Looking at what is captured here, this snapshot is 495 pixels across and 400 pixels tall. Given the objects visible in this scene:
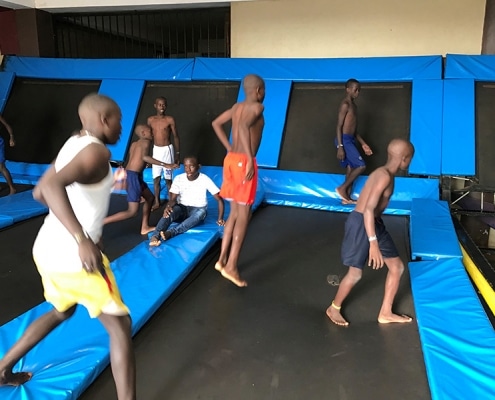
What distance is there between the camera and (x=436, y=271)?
10.2 ft

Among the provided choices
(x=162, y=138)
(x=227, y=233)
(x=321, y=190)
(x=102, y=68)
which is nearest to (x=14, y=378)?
(x=227, y=233)

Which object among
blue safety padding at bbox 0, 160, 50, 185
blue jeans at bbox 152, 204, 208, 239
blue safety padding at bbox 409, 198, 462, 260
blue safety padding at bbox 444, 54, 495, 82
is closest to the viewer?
blue safety padding at bbox 409, 198, 462, 260

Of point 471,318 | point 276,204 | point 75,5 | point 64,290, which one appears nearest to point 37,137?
point 75,5

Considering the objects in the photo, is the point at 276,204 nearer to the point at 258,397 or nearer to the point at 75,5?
the point at 258,397

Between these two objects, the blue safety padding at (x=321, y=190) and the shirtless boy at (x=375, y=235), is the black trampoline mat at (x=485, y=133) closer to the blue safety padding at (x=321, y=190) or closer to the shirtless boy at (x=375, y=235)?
the blue safety padding at (x=321, y=190)

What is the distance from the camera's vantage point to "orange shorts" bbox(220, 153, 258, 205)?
2.97m

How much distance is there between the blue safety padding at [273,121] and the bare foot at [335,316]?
3.10 meters

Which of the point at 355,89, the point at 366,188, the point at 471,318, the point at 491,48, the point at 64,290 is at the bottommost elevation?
the point at 471,318

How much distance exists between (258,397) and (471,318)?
4.45ft

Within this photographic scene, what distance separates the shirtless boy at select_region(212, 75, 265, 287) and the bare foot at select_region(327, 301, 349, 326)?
68cm

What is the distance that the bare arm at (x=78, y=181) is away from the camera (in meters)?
1.42

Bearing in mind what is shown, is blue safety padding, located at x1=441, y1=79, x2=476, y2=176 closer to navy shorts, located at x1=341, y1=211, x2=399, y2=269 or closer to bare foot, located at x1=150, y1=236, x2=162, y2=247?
navy shorts, located at x1=341, y1=211, x2=399, y2=269

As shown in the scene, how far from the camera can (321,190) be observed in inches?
211

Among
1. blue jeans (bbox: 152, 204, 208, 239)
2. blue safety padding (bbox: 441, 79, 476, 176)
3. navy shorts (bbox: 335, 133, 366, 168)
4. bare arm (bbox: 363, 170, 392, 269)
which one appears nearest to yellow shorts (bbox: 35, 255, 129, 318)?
bare arm (bbox: 363, 170, 392, 269)
